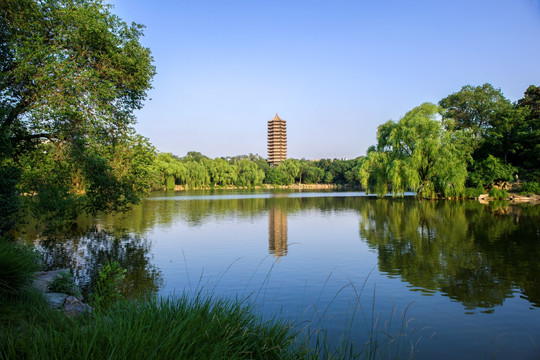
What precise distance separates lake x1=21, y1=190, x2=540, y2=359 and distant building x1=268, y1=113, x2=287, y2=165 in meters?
112

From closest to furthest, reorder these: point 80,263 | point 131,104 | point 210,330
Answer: point 210,330 → point 80,263 → point 131,104

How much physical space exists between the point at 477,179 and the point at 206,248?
2951 centimetres

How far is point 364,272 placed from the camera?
29.2ft

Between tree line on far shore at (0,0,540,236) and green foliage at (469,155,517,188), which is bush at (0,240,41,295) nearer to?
tree line on far shore at (0,0,540,236)

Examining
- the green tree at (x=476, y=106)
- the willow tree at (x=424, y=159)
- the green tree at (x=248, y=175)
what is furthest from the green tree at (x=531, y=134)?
the green tree at (x=248, y=175)

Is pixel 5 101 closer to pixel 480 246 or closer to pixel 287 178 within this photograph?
pixel 480 246

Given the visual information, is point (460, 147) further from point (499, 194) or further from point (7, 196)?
point (7, 196)

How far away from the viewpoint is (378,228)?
1650cm

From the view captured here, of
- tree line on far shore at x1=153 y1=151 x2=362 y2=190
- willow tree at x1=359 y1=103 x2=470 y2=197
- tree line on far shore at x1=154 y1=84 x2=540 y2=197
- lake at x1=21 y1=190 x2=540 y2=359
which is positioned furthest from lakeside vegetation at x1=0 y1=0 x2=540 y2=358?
tree line on far shore at x1=153 y1=151 x2=362 y2=190

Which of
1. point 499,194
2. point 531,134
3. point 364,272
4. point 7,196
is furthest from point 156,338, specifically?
point 531,134

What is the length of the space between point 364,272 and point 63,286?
6.42 metres

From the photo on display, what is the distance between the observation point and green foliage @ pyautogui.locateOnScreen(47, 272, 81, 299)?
5996mm

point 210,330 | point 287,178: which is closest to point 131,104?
point 210,330

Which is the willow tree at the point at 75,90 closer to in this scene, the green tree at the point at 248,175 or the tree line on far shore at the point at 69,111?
the tree line on far shore at the point at 69,111
